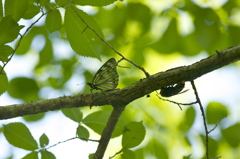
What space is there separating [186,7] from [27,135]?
2342 mm

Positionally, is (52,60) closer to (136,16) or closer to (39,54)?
(39,54)

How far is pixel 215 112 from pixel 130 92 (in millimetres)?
1129

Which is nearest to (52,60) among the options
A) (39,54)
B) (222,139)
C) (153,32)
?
(39,54)

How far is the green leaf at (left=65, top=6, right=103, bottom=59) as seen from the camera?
8.32ft

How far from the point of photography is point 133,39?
4129mm

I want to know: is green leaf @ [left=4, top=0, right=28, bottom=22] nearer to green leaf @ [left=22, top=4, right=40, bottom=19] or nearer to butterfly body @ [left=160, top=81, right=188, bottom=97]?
green leaf @ [left=22, top=4, right=40, bottom=19]

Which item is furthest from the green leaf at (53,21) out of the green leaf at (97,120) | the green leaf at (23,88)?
the green leaf at (23,88)

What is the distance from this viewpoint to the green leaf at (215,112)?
10.4 ft

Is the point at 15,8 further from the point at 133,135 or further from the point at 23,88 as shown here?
the point at 23,88

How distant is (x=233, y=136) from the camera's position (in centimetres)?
304

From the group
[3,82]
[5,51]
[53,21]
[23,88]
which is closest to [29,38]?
[23,88]

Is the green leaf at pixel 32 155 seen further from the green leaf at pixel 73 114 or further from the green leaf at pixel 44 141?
the green leaf at pixel 73 114

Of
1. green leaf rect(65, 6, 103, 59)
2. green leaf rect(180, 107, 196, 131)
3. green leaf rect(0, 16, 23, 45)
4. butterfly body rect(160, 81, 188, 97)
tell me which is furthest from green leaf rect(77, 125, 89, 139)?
green leaf rect(180, 107, 196, 131)

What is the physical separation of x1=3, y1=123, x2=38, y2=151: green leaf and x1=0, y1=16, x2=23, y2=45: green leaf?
0.86 meters
